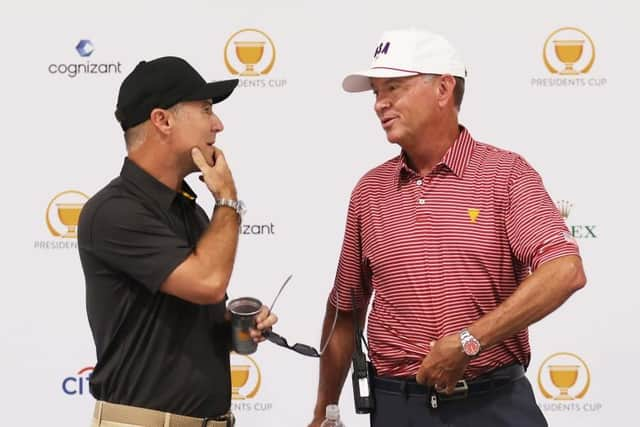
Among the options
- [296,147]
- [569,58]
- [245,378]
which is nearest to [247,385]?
[245,378]

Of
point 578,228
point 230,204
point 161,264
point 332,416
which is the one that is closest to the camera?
point 161,264

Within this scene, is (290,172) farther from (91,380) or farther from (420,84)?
(91,380)

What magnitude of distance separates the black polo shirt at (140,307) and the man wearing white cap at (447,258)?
0.44 metres

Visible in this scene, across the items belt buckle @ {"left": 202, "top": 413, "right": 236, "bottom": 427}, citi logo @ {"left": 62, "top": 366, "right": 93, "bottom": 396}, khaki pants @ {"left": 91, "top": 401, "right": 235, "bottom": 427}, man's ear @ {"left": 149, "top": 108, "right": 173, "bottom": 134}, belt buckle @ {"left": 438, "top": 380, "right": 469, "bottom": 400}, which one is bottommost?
citi logo @ {"left": 62, "top": 366, "right": 93, "bottom": 396}

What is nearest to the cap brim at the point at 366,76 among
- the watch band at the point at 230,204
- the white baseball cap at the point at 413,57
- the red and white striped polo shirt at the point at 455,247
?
the white baseball cap at the point at 413,57

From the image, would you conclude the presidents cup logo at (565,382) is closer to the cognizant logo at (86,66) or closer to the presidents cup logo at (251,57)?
the presidents cup logo at (251,57)

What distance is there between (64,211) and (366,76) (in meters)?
1.49

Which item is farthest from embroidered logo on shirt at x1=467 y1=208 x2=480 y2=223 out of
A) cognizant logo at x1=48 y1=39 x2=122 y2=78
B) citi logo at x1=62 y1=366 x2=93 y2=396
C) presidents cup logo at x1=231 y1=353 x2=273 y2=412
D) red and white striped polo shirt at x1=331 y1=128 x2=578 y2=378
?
citi logo at x1=62 y1=366 x2=93 y2=396

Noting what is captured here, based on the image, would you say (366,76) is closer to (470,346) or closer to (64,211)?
(470,346)

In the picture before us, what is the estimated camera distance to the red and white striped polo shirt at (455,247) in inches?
69.8

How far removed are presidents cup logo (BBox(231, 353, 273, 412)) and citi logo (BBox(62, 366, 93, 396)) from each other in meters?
0.54

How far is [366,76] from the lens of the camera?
1941mm

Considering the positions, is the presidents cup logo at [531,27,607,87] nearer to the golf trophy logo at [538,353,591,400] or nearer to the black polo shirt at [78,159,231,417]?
the golf trophy logo at [538,353,591,400]

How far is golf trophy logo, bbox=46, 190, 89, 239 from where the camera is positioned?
2941 millimetres
